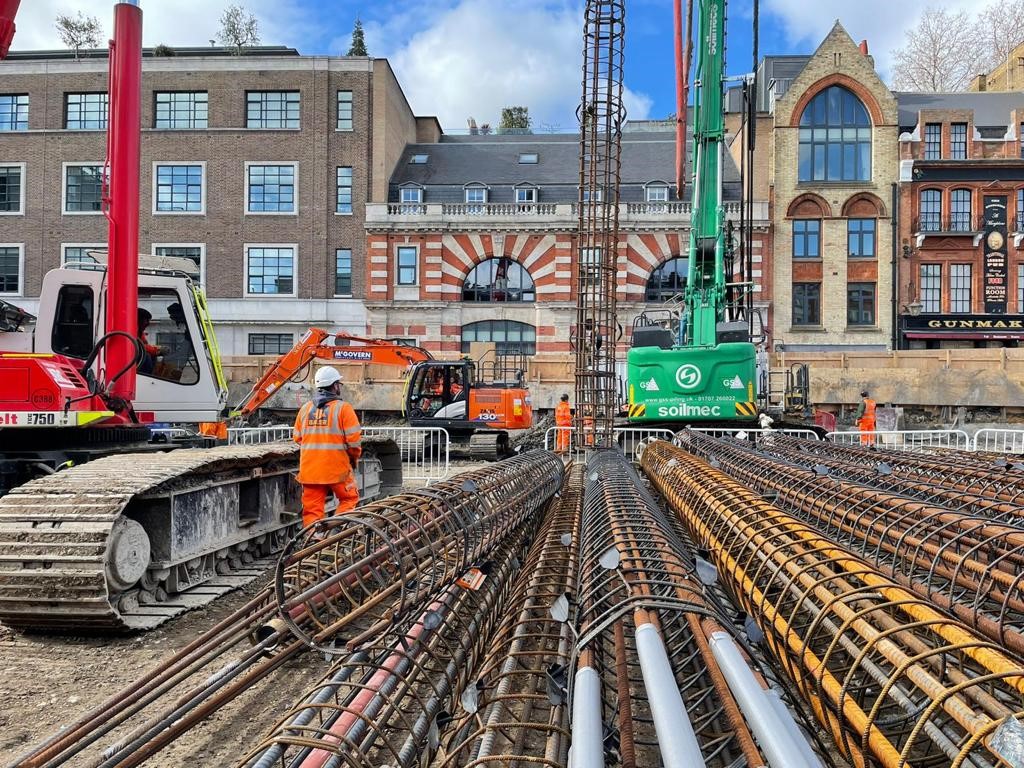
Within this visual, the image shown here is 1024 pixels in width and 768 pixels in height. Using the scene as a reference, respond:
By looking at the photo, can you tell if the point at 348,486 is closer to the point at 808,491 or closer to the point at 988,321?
the point at 808,491

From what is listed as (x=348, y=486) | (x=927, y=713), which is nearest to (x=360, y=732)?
(x=927, y=713)

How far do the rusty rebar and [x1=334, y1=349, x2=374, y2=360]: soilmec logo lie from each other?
12.9m

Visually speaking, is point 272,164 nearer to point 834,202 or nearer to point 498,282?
point 498,282

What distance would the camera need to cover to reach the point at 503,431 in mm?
17703

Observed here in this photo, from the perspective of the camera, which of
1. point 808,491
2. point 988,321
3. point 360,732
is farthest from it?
point 988,321

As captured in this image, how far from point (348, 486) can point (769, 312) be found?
27296 millimetres

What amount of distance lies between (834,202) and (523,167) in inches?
519

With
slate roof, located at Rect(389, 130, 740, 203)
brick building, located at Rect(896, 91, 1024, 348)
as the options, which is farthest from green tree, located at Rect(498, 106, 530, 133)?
brick building, located at Rect(896, 91, 1024, 348)

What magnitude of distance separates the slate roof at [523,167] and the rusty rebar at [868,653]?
2892 centimetres

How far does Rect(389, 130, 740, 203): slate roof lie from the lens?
106 ft

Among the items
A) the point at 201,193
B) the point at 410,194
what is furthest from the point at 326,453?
the point at 201,193

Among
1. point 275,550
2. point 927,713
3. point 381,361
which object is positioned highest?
point 381,361

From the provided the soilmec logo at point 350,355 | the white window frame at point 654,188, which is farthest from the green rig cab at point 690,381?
the white window frame at point 654,188

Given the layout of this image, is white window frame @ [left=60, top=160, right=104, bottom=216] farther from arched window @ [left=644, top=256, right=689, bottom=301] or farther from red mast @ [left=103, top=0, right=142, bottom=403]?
red mast @ [left=103, top=0, right=142, bottom=403]
